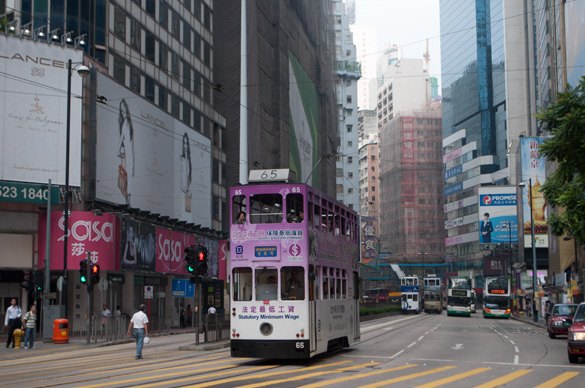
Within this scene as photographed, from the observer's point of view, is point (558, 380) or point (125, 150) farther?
point (125, 150)

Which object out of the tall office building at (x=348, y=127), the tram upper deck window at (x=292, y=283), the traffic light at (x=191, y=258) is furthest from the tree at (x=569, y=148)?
the tall office building at (x=348, y=127)

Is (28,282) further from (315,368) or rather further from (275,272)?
(315,368)

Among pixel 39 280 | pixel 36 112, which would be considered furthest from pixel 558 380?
pixel 36 112

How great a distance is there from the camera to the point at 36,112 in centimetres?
3744

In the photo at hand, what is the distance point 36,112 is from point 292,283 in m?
23.6

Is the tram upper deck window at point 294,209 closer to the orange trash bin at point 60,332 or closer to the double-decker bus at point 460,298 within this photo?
the orange trash bin at point 60,332

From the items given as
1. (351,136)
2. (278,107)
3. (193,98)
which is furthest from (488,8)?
(193,98)

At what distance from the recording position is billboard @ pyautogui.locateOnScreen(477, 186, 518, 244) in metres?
92.2

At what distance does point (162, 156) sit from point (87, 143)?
10242 mm

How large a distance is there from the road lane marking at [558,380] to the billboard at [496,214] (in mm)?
76011

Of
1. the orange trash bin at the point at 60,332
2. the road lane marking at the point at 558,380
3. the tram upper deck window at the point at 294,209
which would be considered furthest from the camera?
the orange trash bin at the point at 60,332

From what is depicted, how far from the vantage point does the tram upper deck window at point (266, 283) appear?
63.0 feet

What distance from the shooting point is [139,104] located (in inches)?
1813

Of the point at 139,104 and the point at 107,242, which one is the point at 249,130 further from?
the point at 107,242
